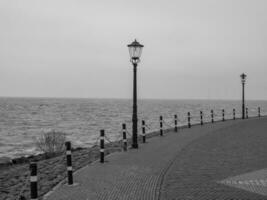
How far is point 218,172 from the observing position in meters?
9.55

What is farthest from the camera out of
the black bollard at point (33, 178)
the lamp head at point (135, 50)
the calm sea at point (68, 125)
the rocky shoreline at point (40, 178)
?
the calm sea at point (68, 125)

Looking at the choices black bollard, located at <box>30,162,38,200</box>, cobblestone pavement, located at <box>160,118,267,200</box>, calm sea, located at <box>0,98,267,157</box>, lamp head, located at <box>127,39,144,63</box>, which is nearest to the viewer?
black bollard, located at <box>30,162,38,200</box>

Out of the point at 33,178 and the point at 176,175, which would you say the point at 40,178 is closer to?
the point at 176,175

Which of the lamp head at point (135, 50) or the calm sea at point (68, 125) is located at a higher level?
the lamp head at point (135, 50)

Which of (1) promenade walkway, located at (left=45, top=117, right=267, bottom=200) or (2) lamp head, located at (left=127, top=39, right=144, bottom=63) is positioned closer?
(1) promenade walkway, located at (left=45, top=117, right=267, bottom=200)

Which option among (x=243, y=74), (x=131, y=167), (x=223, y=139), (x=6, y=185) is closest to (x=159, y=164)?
(x=131, y=167)

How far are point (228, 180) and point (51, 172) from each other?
5.67 m

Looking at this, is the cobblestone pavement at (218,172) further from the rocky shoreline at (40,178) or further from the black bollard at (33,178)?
the rocky shoreline at (40,178)

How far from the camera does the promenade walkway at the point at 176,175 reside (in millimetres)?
7562

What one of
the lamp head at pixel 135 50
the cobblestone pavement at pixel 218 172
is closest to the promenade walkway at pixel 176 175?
the cobblestone pavement at pixel 218 172

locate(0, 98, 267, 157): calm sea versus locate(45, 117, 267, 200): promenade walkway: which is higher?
locate(45, 117, 267, 200): promenade walkway

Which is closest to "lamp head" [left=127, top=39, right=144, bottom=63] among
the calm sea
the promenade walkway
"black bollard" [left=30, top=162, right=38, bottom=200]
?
the promenade walkway

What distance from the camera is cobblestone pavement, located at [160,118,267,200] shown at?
7500 millimetres

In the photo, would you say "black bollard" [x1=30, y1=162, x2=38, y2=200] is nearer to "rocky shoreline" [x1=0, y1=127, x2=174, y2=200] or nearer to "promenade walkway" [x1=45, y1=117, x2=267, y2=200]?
"promenade walkway" [x1=45, y1=117, x2=267, y2=200]
